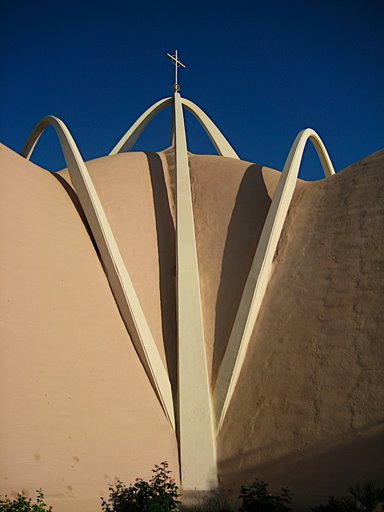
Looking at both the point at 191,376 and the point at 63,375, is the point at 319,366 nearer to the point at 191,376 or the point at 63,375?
the point at 191,376

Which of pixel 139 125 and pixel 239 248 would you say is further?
pixel 139 125

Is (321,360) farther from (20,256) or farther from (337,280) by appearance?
(20,256)

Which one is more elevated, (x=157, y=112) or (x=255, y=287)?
(x=157, y=112)

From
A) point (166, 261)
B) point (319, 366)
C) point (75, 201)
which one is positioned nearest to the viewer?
point (319, 366)

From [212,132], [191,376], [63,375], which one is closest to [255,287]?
[191,376]

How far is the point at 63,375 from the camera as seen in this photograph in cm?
868

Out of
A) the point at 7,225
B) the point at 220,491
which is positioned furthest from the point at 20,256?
the point at 220,491

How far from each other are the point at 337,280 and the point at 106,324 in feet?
14.6

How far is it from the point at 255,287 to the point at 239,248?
1.64 metres

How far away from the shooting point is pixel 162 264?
39.3ft

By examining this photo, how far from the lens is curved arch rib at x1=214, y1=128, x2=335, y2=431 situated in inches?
384

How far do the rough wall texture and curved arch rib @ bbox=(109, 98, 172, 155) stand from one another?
7.11 meters

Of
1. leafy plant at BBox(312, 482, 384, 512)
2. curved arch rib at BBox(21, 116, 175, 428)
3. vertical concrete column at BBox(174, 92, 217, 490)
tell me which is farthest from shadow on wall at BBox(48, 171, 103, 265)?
leafy plant at BBox(312, 482, 384, 512)

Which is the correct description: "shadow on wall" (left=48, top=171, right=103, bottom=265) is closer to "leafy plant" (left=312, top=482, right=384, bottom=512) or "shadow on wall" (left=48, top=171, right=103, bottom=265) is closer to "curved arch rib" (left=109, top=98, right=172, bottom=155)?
"leafy plant" (left=312, top=482, right=384, bottom=512)
